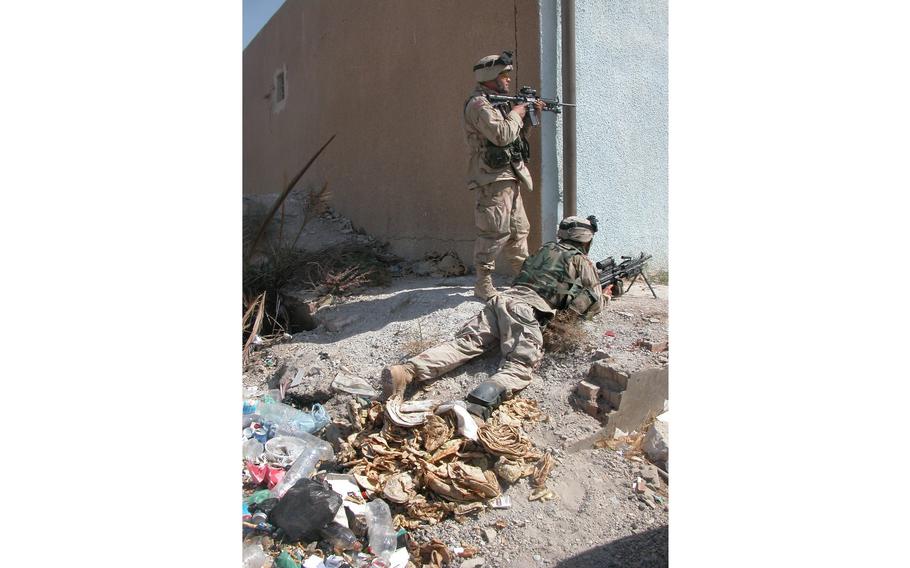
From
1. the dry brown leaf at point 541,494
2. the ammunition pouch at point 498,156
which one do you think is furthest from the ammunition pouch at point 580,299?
the dry brown leaf at point 541,494

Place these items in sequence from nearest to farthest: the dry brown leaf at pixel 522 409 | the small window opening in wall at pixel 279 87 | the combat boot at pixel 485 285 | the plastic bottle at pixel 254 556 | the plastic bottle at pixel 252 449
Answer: the plastic bottle at pixel 254 556
the plastic bottle at pixel 252 449
the dry brown leaf at pixel 522 409
the combat boot at pixel 485 285
the small window opening in wall at pixel 279 87

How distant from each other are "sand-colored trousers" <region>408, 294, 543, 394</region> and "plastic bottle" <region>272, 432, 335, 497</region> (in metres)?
0.60

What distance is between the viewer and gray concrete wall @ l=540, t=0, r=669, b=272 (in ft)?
15.6

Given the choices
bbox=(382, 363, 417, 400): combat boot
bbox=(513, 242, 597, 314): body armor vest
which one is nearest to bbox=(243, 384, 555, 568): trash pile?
bbox=(382, 363, 417, 400): combat boot

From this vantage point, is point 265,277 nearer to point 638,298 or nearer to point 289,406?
point 289,406

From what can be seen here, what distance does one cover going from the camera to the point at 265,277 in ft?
18.2

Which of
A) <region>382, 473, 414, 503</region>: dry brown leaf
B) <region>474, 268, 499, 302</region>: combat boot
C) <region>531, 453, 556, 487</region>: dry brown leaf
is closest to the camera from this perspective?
<region>382, 473, 414, 503</region>: dry brown leaf

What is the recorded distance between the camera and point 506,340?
3666mm

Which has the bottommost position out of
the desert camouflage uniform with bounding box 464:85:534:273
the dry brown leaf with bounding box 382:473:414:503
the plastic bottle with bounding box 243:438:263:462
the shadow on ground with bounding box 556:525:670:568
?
the shadow on ground with bounding box 556:525:670:568

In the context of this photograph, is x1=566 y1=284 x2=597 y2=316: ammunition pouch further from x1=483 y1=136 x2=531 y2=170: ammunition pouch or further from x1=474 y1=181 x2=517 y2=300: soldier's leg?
x1=483 y1=136 x2=531 y2=170: ammunition pouch

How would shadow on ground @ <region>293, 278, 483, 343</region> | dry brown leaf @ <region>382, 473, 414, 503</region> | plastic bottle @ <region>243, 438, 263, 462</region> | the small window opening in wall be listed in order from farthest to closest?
the small window opening in wall < shadow on ground @ <region>293, 278, 483, 343</region> < plastic bottle @ <region>243, 438, 263, 462</region> < dry brown leaf @ <region>382, 473, 414, 503</region>

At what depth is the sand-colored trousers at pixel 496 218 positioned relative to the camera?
437cm

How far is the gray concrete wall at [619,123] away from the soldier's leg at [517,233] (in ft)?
1.09

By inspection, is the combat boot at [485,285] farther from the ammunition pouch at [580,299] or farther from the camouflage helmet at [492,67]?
the camouflage helmet at [492,67]
